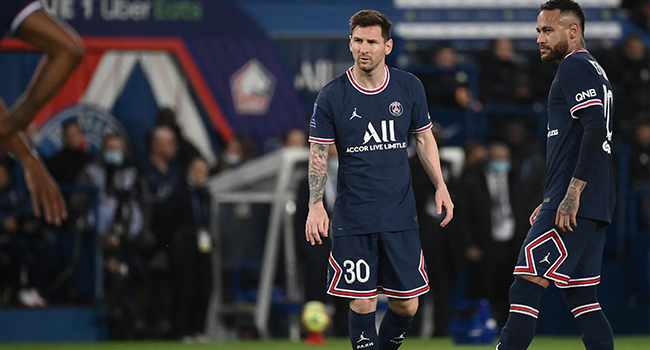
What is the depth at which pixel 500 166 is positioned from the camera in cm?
1187

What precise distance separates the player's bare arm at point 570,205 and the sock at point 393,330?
3.57 ft

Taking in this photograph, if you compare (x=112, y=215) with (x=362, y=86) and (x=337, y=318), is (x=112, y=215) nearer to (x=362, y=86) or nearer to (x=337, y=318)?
(x=337, y=318)

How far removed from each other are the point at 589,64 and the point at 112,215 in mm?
7143

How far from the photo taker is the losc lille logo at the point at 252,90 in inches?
563

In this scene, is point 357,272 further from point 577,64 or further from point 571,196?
point 577,64

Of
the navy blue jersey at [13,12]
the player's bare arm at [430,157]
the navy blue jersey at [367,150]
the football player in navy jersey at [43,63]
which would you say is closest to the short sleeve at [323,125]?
the navy blue jersey at [367,150]

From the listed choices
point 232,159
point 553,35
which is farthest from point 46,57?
point 232,159

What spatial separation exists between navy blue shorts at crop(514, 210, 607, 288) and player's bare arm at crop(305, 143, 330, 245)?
→ 1.10 metres

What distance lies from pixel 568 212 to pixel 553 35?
3.25 feet

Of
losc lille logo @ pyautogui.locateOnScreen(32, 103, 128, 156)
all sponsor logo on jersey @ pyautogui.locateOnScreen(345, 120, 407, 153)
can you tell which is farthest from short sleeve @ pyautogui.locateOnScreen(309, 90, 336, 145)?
losc lille logo @ pyautogui.locateOnScreen(32, 103, 128, 156)

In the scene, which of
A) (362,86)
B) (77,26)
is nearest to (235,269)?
(77,26)

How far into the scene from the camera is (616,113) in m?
14.1

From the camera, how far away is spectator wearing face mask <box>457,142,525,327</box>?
11.4m

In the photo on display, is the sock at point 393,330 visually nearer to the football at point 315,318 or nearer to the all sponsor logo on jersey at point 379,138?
the all sponsor logo on jersey at point 379,138
